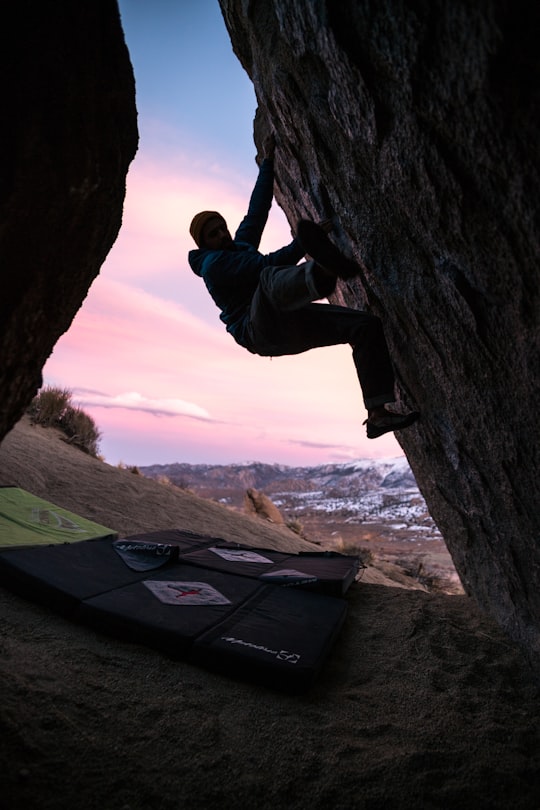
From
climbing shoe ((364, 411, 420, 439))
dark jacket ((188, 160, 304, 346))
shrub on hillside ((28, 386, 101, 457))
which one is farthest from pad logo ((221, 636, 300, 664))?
shrub on hillside ((28, 386, 101, 457))

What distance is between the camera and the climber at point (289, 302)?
2.91 meters

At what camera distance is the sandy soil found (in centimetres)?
179

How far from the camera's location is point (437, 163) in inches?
82.6

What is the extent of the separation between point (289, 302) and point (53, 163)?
1605 millimetres

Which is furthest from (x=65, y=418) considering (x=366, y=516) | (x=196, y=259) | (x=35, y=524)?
(x=366, y=516)

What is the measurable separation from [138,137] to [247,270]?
1493mm

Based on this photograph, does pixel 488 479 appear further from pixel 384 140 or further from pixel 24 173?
pixel 24 173

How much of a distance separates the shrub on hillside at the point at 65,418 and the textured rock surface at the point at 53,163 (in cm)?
954

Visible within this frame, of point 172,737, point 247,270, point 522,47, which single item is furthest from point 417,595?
point 522,47

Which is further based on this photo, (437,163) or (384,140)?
(384,140)

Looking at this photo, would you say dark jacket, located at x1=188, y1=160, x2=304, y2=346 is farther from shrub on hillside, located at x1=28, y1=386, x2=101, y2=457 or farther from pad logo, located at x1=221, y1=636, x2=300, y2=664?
shrub on hillside, located at x1=28, y1=386, x2=101, y2=457

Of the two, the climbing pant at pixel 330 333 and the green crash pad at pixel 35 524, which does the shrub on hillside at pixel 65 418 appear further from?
the climbing pant at pixel 330 333

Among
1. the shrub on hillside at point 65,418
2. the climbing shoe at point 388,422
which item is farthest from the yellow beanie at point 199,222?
the shrub on hillside at point 65,418

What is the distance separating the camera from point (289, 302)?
3.06 meters
